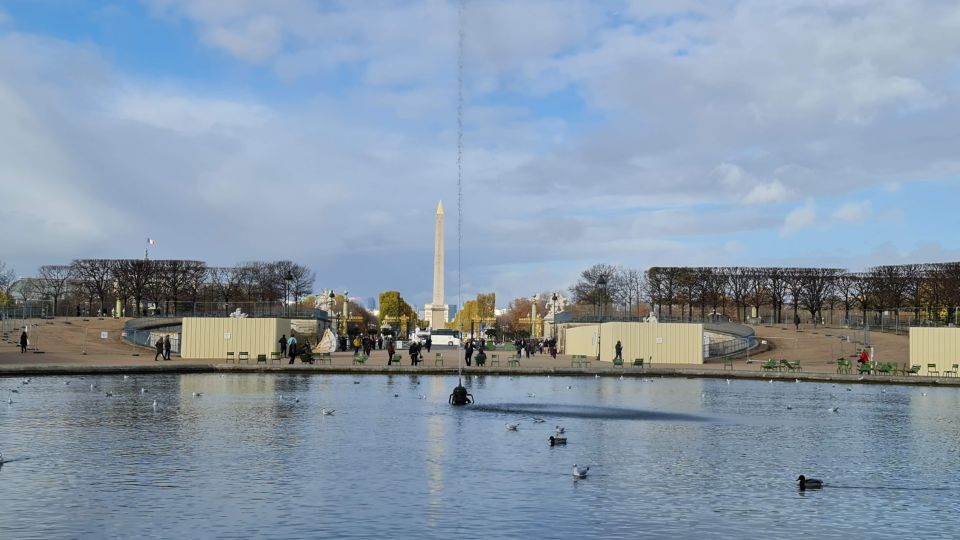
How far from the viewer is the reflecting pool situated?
14039 mm

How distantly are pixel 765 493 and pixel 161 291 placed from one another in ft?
284

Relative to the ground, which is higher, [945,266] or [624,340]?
[945,266]

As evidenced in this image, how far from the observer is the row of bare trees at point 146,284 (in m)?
95.3

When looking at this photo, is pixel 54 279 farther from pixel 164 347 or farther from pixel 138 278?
pixel 164 347

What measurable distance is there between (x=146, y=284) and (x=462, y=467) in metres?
82.2

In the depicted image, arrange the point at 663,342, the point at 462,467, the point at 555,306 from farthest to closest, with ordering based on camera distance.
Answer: the point at 555,306
the point at 663,342
the point at 462,467

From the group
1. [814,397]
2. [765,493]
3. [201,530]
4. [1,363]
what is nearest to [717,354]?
[814,397]

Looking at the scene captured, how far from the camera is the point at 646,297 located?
105 meters

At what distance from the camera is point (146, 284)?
9525 cm

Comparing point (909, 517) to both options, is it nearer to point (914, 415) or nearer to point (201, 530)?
point (201, 530)

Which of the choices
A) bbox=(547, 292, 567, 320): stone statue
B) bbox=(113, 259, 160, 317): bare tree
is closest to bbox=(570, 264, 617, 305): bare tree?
bbox=(547, 292, 567, 320): stone statue

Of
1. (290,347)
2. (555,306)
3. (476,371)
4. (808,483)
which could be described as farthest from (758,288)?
(808,483)

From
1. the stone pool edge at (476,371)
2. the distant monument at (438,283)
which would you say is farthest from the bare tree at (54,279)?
the stone pool edge at (476,371)

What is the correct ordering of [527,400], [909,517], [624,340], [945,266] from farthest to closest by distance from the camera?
[945,266] → [624,340] → [527,400] → [909,517]
